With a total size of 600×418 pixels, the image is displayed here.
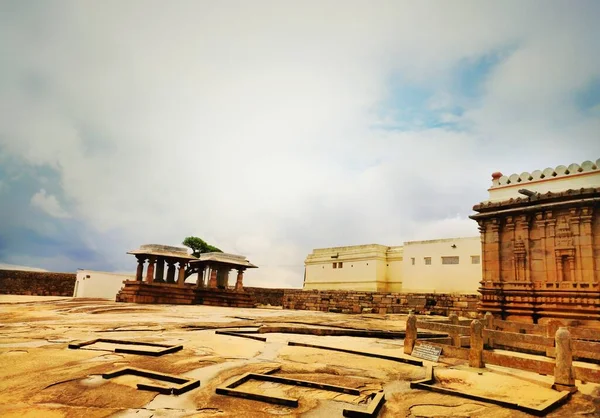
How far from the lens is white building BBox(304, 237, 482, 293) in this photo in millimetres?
26125

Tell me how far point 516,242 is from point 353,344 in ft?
25.1

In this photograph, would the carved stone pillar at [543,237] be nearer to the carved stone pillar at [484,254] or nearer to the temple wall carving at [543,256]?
the temple wall carving at [543,256]

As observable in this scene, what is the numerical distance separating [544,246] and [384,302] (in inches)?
439

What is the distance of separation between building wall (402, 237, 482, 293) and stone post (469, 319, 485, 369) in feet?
66.4

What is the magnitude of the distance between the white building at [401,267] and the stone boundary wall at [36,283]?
22.2m

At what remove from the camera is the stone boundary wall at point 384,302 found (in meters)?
19.3

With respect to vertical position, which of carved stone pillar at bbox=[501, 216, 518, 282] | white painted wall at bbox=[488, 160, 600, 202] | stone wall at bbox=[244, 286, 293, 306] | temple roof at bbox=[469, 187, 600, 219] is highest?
white painted wall at bbox=[488, 160, 600, 202]

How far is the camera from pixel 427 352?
7188mm

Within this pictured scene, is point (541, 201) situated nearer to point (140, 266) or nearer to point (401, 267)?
point (401, 267)

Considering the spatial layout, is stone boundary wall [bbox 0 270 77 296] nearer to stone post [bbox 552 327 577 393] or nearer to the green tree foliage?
the green tree foliage

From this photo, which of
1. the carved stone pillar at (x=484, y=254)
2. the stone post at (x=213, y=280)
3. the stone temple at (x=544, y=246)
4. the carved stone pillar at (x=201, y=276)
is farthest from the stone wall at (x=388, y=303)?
the carved stone pillar at (x=201, y=276)

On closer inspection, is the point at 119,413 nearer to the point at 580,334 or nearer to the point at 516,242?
the point at 580,334

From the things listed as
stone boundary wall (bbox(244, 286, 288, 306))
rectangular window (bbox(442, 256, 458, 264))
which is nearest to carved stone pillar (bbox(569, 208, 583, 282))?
rectangular window (bbox(442, 256, 458, 264))

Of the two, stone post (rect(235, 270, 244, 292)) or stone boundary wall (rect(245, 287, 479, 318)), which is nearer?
stone boundary wall (rect(245, 287, 479, 318))
